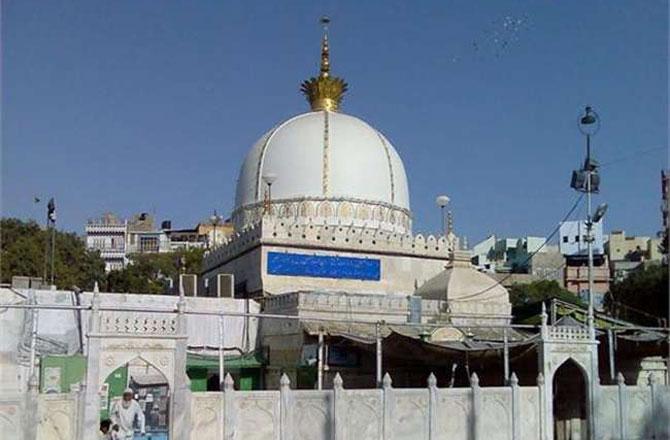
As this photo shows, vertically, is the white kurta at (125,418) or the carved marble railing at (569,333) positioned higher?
the carved marble railing at (569,333)

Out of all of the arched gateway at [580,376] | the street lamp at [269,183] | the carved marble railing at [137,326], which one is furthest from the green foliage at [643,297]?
the carved marble railing at [137,326]

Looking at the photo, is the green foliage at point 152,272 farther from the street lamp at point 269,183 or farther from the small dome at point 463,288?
the small dome at point 463,288

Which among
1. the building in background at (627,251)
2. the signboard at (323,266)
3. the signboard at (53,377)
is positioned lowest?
the signboard at (53,377)

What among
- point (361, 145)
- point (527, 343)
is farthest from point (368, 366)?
point (361, 145)

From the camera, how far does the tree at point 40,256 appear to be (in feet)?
125

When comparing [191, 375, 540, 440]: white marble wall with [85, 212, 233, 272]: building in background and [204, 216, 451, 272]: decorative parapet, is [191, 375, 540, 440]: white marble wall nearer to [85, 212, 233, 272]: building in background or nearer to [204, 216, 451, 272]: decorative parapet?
[204, 216, 451, 272]: decorative parapet

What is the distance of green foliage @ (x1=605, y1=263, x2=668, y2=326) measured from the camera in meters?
37.7

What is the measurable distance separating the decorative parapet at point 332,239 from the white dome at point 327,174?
39.7 inches

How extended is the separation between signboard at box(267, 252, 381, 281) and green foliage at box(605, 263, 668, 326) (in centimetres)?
1450

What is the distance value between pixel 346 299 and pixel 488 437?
7125 millimetres

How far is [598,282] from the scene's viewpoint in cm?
6212

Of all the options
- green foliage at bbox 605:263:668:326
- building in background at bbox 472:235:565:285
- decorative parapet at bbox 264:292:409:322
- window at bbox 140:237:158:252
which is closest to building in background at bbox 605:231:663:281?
building in background at bbox 472:235:565:285

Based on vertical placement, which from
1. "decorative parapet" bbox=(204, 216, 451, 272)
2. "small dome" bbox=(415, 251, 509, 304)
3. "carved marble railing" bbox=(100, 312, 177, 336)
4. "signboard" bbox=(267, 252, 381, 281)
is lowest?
"carved marble railing" bbox=(100, 312, 177, 336)

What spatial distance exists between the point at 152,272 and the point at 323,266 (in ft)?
93.8
